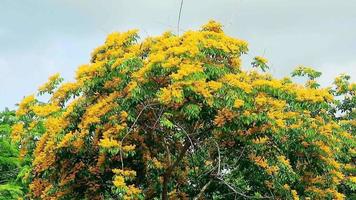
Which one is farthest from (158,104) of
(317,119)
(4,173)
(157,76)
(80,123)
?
(4,173)

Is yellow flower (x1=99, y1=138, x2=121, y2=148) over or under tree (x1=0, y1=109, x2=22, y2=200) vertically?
under

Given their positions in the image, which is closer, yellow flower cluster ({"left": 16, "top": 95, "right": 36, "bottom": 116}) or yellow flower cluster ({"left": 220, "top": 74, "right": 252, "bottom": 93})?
yellow flower cluster ({"left": 220, "top": 74, "right": 252, "bottom": 93})

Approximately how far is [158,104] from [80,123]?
1313mm

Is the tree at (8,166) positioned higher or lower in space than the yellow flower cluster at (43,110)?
higher

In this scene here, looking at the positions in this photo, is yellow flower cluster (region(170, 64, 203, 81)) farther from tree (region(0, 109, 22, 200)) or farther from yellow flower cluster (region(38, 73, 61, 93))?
tree (region(0, 109, 22, 200))

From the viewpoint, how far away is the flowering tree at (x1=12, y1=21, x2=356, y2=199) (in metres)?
9.05

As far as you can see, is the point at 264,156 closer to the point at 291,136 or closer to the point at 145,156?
the point at 291,136

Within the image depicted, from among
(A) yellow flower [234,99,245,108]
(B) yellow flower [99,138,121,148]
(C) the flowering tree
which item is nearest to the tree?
(C) the flowering tree

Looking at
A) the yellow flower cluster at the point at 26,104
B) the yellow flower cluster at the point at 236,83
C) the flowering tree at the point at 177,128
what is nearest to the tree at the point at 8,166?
the flowering tree at the point at 177,128

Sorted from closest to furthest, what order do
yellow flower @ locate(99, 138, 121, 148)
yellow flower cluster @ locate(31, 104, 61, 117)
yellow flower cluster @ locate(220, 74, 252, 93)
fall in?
yellow flower @ locate(99, 138, 121, 148) → yellow flower cluster @ locate(220, 74, 252, 93) → yellow flower cluster @ locate(31, 104, 61, 117)

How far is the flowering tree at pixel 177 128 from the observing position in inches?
356

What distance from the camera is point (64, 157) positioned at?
32.3ft

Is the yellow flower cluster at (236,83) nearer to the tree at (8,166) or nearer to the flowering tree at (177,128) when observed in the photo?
the flowering tree at (177,128)

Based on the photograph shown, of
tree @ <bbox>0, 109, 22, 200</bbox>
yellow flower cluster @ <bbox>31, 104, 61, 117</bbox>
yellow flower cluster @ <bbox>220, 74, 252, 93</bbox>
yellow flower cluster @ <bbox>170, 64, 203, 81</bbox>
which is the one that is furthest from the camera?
tree @ <bbox>0, 109, 22, 200</bbox>
